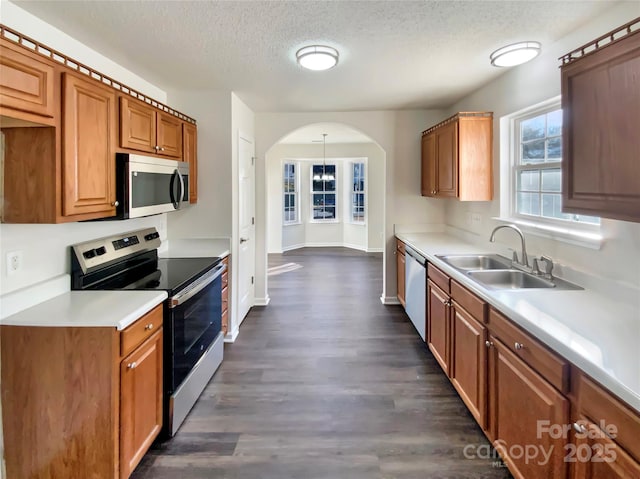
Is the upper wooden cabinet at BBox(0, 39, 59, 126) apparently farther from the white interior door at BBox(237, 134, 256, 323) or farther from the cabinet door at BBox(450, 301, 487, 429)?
the cabinet door at BBox(450, 301, 487, 429)

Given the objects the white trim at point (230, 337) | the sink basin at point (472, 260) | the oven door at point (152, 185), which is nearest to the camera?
the oven door at point (152, 185)

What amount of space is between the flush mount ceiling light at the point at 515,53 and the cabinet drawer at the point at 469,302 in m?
1.56

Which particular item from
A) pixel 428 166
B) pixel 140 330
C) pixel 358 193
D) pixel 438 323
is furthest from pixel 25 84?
pixel 358 193

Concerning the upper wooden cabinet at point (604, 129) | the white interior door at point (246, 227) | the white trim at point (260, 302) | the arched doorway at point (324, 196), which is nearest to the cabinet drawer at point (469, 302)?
the upper wooden cabinet at point (604, 129)

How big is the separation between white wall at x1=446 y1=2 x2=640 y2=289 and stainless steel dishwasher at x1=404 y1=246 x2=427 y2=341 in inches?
26.1

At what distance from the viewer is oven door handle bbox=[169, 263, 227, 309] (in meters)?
2.21

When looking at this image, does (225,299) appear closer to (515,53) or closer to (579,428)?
(579,428)

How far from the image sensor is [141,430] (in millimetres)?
1914

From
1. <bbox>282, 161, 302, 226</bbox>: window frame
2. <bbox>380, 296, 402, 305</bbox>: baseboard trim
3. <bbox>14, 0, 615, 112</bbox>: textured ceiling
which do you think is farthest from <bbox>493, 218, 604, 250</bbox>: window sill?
<bbox>282, 161, 302, 226</bbox>: window frame

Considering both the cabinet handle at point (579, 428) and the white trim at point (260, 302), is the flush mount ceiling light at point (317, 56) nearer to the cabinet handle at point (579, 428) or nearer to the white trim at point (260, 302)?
the cabinet handle at point (579, 428)

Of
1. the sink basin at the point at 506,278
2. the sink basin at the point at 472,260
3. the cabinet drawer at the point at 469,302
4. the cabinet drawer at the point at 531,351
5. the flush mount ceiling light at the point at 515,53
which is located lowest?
the cabinet drawer at the point at 531,351

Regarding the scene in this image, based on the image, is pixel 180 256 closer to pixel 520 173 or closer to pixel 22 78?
pixel 22 78

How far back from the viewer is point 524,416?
1.62 metres

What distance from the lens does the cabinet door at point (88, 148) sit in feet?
5.98
